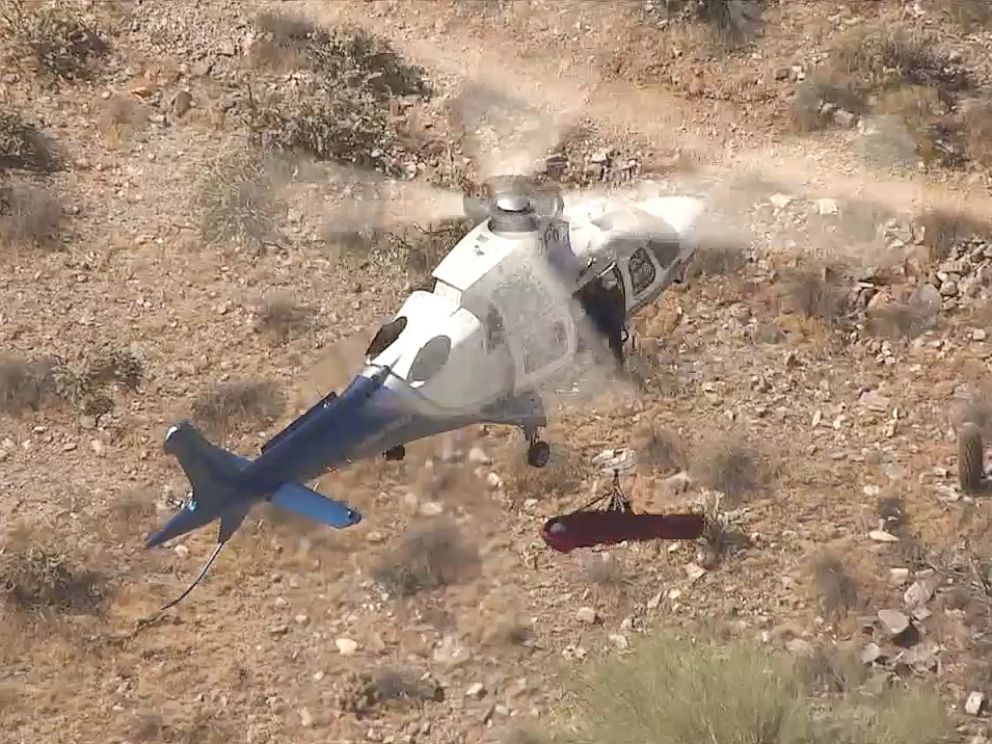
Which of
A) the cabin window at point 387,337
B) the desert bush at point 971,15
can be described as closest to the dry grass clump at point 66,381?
the cabin window at point 387,337

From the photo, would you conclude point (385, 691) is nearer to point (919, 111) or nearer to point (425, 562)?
point (425, 562)

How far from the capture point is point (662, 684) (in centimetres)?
871

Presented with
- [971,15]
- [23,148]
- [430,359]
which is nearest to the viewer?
[430,359]

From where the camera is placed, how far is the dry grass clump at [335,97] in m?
14.9

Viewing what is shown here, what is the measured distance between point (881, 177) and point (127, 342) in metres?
9.50

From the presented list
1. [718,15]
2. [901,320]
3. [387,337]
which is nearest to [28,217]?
[387,337]

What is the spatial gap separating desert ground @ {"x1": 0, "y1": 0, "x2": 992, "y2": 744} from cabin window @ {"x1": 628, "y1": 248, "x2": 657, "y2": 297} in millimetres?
1811

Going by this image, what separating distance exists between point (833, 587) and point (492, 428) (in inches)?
148

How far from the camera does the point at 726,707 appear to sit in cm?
827

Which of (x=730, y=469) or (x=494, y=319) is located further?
(x=730, y=469)

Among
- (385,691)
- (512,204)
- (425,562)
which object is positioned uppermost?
(512,204)

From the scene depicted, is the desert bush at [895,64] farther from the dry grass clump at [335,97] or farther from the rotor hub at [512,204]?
the rotor hub at [512,204]

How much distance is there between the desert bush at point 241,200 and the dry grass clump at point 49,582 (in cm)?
474

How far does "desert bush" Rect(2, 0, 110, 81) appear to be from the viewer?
15938mm
